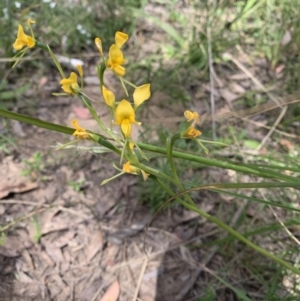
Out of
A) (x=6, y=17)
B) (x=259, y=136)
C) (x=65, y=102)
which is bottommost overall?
(x=259, y=136)

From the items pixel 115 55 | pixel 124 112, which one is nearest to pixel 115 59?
pixel 115 55

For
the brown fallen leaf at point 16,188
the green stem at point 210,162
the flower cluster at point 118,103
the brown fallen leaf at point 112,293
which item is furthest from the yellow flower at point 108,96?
the brown fallen leaf at point 16,188

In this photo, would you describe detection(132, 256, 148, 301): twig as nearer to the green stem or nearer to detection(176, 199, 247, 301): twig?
detection(176, 199, 247, 301): twig

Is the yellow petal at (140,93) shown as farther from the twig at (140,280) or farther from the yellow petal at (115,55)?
the twig at (140,280)

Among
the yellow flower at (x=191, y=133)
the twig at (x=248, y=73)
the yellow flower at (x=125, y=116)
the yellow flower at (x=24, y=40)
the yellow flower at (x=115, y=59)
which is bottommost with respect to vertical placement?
the twig at (x=248, y=73)

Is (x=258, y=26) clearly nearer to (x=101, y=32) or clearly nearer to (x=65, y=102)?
(x=101, y=32)

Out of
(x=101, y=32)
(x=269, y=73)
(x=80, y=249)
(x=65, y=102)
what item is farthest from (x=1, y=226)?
(x=269, y=73)

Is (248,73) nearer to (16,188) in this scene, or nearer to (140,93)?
(16,188)
